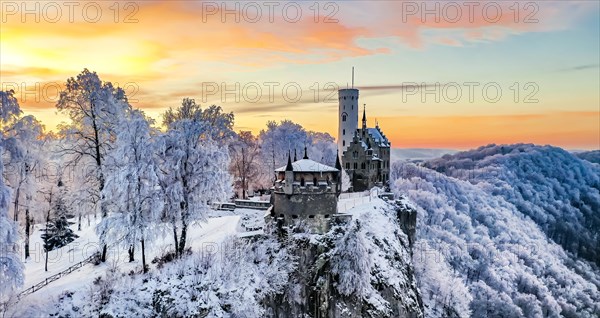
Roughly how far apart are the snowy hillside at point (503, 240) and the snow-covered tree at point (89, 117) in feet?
128

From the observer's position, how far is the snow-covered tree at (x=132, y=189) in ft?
101

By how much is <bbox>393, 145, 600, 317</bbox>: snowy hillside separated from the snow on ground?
28.2m

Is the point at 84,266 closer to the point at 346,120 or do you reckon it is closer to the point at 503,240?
the point at 346,120

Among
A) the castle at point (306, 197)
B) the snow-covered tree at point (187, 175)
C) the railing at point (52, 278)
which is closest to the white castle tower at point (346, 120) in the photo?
the castle at point (306, 197)

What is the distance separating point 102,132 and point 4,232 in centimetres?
1074

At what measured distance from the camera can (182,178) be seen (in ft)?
113

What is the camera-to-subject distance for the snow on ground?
29.7 metres

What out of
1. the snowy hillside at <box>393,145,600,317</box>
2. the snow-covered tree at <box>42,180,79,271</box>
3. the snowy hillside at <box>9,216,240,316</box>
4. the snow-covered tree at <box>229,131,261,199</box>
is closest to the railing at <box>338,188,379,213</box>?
the snowy hillside at <box>9,216,240,316</box>

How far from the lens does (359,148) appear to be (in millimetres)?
56906

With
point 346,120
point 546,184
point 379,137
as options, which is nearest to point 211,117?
point 346,120

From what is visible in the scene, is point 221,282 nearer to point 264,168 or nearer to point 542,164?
point 264,168

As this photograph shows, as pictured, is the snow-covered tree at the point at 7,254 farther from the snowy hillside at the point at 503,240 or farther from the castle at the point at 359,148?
the snowy hillside at the point at 503,240

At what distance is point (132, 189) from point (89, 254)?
360 inches

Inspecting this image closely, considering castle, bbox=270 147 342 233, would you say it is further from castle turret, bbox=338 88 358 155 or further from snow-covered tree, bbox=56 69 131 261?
castle turret, bbox=338 88 358 155
